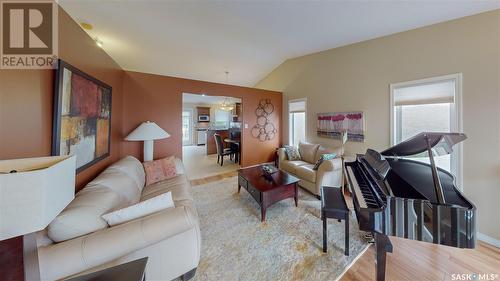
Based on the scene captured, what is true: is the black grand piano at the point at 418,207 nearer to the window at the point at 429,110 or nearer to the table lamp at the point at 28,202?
the window at the point at 429,110

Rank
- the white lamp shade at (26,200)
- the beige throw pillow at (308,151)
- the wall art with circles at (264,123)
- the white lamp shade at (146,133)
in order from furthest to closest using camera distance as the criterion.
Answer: the wall art with circles at (264,123), the beige throw pillow at (308,151), the white lamp shade at (146,133), the white lamp shade at (26,200)

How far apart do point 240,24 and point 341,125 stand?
9.12 ft

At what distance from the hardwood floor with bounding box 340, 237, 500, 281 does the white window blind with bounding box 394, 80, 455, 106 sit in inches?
73.8

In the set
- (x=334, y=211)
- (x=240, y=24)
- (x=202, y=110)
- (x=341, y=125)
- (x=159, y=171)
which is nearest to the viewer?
(x=334, y=211)

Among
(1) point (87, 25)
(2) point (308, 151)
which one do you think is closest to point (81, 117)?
(1) point (87, 25)

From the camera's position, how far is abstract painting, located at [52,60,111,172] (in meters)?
1.42

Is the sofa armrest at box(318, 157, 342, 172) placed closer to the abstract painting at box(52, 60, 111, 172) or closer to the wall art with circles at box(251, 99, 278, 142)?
the wall art with circles at box(251, 99, 278, 142)

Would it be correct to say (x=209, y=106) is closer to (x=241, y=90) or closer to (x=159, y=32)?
(x=241, y=90)

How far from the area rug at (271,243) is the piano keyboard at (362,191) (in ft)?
2.31

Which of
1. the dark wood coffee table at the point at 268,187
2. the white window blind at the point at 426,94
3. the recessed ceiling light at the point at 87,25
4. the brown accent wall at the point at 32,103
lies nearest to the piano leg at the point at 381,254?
the dark wood coffee table at the point at 268,187

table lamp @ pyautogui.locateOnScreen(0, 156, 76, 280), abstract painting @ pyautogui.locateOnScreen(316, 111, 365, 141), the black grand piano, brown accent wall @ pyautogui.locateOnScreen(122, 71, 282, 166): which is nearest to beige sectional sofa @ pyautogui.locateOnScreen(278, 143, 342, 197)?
abstract painting @ pyautogui.locateOnScreen(316, 111, 365, 141)

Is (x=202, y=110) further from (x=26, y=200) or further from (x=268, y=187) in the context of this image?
(x=26, y=200)

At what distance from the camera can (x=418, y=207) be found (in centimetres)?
120

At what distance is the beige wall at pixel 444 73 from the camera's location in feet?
6.59
